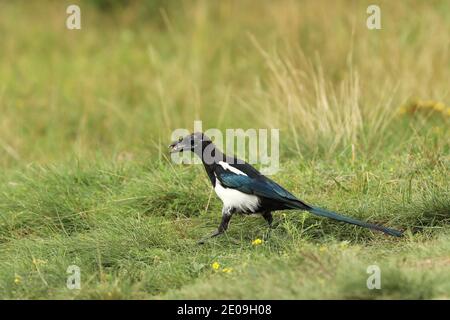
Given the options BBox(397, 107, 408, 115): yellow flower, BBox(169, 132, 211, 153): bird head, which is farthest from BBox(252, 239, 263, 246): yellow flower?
BBox(397, 107, 408, 115): yellow flower

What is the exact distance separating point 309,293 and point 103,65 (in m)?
6.32

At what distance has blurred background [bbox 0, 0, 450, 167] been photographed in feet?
21.9

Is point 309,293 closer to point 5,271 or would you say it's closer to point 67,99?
point 5,271

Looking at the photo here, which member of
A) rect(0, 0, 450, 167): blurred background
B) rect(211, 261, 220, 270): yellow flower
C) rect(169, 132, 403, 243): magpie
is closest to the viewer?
rect(211, 261, 220, 270): yellow flower

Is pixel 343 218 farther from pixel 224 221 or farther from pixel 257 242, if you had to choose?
pixel 224 221

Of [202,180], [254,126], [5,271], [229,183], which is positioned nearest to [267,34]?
[254,126]

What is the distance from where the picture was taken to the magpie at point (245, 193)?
15.6 ft

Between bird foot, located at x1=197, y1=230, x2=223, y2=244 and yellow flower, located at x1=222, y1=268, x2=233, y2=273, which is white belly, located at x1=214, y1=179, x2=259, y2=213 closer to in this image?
bird foot, located at x1=197, y1=230, x2=223, y2=244

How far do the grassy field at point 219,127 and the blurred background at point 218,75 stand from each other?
23mm

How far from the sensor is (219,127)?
7.50 metres

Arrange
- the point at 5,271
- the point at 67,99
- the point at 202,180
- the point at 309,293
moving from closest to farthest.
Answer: the point at 309,293, the point at 5,271, the point at 202,180, the point at 67,99

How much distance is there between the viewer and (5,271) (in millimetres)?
4527

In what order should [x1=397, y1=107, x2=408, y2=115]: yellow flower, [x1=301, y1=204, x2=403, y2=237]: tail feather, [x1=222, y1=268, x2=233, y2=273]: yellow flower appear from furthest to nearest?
[x1=397, y1=107, x2=408, y2=115]: yellow flower < [x1=301, y1=204, x2=403, y2=237]: tail feather < [x1=222, y1=268, x2=233, y2=273]: yellow flower

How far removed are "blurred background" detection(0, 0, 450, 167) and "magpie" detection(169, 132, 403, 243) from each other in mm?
1296
